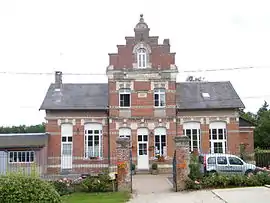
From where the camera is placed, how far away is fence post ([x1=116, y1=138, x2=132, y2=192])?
1947 centimetres

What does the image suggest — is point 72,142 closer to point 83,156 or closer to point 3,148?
point 83,156

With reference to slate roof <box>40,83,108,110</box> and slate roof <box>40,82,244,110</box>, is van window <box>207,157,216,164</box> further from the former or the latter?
slate roof <box>40,83,108,110</box>

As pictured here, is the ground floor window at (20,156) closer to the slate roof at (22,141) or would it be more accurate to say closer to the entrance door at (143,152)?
the slate roof at (22,141)

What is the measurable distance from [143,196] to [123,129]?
13.4m

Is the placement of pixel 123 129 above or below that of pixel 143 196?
above

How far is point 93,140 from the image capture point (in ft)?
105

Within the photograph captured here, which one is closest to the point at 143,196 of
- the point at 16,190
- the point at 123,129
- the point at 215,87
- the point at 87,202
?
the point at 87,202

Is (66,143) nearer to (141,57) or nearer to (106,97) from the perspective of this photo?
(106,97)

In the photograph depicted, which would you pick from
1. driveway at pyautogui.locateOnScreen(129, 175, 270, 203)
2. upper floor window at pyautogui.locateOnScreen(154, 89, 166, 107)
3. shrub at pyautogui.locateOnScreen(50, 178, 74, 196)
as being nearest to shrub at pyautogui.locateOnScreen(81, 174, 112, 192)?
shrub at pyautogui.locateOnScreen(50, 178, 74, 196)

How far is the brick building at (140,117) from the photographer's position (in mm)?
31484

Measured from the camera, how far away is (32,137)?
3192cm

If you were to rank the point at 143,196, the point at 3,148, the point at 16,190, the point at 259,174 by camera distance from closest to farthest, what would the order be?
the point at 16,190
the point at 143,196
the point at 259,174
the point at 3,148

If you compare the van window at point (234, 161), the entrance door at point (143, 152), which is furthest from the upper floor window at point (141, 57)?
the van window at point (234, 161)

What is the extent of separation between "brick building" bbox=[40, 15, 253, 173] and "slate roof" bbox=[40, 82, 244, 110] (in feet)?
0.36
